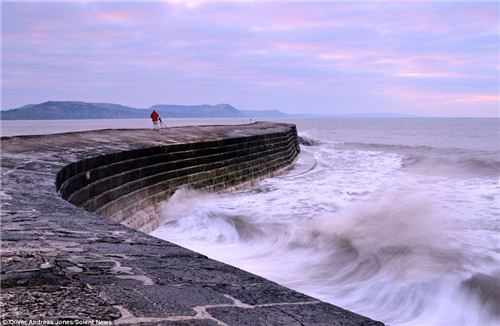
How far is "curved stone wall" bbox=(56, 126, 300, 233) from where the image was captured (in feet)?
22.7

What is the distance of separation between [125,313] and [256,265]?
18.1 feet

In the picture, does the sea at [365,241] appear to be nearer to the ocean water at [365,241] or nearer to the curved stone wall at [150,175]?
the ocean water at [365,241]

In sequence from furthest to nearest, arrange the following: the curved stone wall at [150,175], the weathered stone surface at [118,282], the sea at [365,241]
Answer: the curved stone wall at [150,175] < the sea at [365,241] < the weathered stone surface at [118,282]

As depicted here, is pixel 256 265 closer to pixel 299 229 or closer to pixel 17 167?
pixel 299 229

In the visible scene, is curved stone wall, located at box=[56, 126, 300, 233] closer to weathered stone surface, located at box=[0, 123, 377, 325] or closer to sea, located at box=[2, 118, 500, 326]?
sea, located at box=[2, 118, 500, 326]

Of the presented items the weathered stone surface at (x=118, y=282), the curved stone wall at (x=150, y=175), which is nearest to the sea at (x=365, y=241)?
the curved stone wall at (x=150, y=175)

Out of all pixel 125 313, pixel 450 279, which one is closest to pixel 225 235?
pixel 450 279

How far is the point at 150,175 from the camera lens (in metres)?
9.65

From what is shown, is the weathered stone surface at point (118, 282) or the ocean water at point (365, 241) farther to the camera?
the ocean water at point (365, 241)

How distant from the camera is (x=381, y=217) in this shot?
34.4 ft

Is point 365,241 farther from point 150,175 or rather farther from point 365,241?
point 150,175

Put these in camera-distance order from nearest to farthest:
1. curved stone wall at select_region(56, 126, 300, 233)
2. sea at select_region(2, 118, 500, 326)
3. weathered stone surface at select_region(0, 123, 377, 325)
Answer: weathered stone surface at select_region(0, 123, 377, 325) → sea at select_region(2, 118, 500, 326) → curved stone wall at select_region(56, 126, 300, 233)

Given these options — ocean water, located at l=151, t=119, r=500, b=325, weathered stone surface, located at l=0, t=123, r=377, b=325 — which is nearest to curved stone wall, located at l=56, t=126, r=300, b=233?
ocean water, located at l=151, t=119, r=500, b=325

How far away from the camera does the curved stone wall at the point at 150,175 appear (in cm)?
693
